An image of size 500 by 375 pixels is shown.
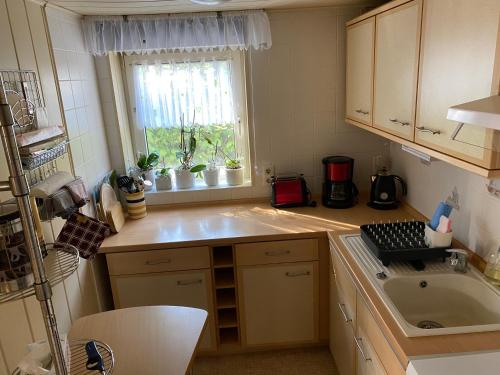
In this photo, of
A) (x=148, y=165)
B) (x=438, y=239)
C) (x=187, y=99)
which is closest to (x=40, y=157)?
(x=148, y=165)

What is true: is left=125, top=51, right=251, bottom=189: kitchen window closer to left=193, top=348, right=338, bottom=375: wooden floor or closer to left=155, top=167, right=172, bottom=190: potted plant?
left=155, top=167, right=172, bottom=190: potted plant

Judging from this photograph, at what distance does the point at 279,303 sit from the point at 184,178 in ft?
3.35

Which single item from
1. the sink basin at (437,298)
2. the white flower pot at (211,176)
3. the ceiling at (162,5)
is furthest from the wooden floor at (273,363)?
the ceiling at (162,5)

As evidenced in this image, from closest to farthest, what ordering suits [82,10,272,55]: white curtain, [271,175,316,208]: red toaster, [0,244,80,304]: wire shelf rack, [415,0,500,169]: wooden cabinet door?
1. [0,244,80,304]: wire shelf rack
2. [415,0,500,169]: wooden cabinet door
3. [82,10,272,55]: white curtain
4. [271,175,316,208]: red toaster

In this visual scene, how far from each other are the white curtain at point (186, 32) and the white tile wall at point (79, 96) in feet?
0.52

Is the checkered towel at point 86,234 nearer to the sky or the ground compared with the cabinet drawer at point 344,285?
nearer to the sky

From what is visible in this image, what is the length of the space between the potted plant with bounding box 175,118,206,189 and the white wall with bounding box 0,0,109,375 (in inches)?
18.7

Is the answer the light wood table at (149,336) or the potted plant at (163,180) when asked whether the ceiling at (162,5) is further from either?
the light wood table at (149,336)

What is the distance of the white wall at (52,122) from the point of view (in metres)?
1.32

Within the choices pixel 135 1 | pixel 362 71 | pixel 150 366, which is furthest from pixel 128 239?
pixel 362 71

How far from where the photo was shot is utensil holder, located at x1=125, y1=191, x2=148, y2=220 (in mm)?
2432

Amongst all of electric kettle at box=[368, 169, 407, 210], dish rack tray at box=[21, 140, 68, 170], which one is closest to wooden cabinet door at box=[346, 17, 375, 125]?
electric kettle at box=[368, 169, 407, 210]

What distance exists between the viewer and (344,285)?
1.86m

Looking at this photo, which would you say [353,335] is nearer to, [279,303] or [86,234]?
[279,303]
